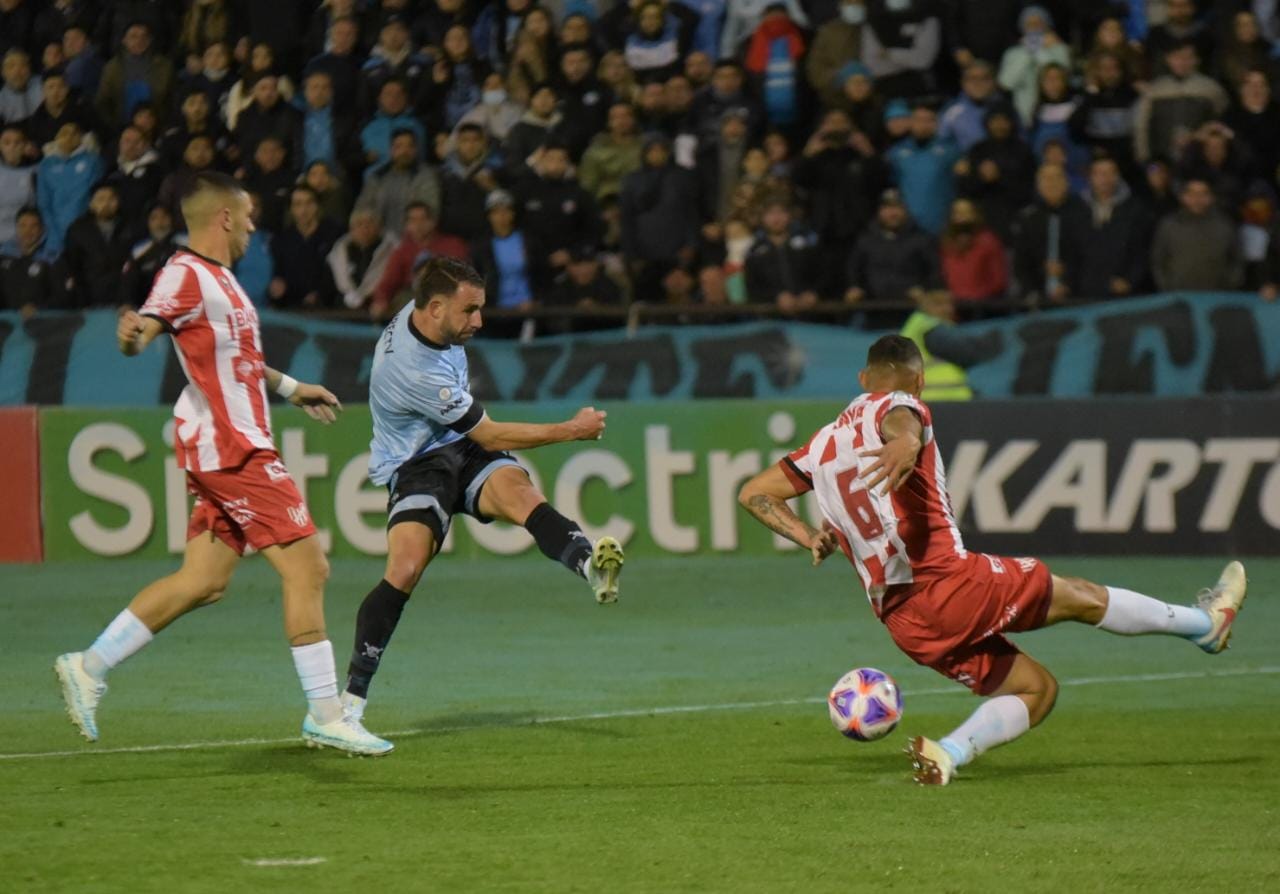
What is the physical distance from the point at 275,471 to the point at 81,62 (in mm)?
Result: 12899

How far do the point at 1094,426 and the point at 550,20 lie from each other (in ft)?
19.5

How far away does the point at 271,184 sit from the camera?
18.2m

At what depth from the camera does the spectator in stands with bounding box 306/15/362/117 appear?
1872 centimetres

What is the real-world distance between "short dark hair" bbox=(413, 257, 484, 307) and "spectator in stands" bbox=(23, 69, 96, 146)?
1126cm

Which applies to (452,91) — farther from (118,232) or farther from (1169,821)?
(1169,821)

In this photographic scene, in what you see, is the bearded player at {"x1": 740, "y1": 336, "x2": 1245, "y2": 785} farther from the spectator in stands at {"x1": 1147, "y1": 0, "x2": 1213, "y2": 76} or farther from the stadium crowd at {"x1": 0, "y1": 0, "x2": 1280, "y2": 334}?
the spectator in stands at {"x1": 1147, "y1": 0, "x2": 1213, "y2": 76}

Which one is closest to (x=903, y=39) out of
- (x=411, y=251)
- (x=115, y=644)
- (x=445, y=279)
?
(x=411, y=251)

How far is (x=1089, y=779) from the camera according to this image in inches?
316

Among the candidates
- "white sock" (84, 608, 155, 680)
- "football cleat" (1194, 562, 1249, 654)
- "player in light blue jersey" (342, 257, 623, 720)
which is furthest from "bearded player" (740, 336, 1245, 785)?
"white sock" (84, 608, 155, 680)

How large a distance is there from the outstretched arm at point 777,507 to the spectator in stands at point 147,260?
1030 cm

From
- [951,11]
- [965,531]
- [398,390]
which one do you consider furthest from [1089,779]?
[951,11]

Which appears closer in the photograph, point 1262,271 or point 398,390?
point 398,390

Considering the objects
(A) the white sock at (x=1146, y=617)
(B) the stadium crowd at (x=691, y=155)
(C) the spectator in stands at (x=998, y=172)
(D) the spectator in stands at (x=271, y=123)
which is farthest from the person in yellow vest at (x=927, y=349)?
(A) the white sock at (x=1146, y=617)

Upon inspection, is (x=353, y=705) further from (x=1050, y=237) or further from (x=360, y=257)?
(x=360, y=257)
